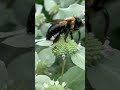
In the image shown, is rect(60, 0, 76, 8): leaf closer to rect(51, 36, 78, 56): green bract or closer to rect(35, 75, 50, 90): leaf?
rect(51, 36, 78, 56): green bract

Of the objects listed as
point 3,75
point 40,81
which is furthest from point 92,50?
point 3,75

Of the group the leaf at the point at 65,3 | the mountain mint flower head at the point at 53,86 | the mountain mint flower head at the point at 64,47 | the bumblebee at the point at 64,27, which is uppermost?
the leaf at the point at 65,3

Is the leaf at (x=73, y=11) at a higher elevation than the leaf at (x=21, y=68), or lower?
higher

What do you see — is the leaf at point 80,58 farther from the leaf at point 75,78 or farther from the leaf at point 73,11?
the leaf at point 73,11

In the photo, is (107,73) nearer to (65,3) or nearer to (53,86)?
(53,86)

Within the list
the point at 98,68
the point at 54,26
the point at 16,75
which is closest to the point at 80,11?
the point at 54,26

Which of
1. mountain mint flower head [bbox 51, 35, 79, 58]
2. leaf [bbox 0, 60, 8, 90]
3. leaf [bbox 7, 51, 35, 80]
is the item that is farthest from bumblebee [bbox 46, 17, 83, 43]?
leaf [bbox 0, 60, 8, 90]

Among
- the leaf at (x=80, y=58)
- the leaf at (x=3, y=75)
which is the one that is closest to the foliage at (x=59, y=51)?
the leaf at (x=80, y=58)
